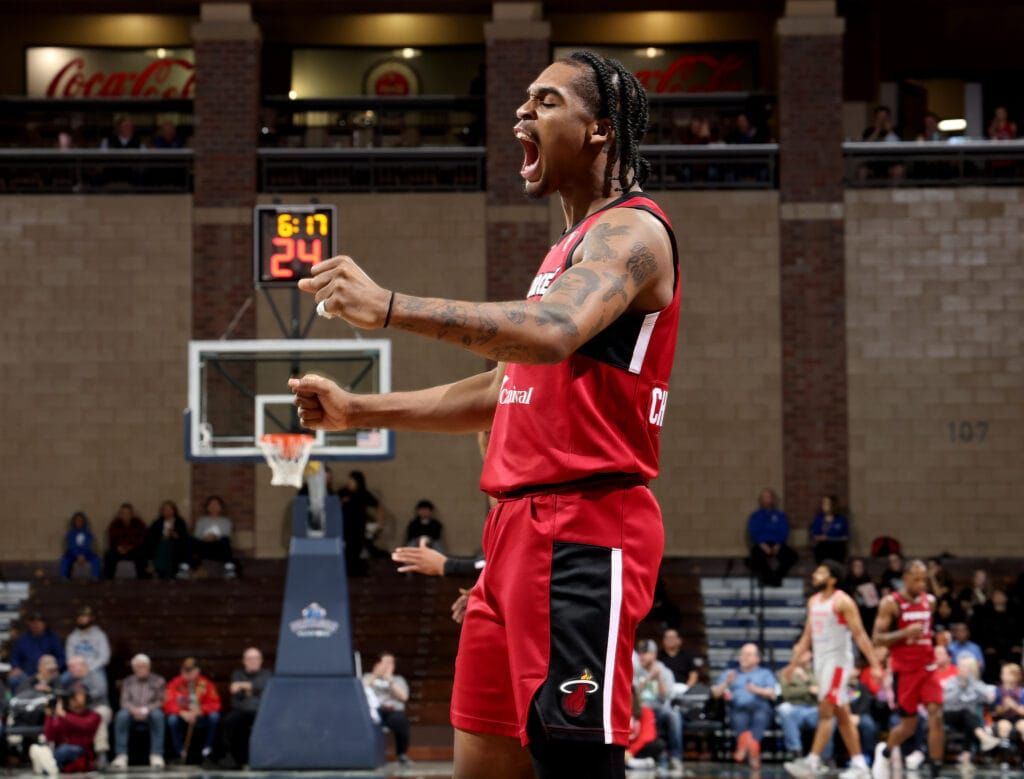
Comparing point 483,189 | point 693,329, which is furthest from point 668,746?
point 483,189

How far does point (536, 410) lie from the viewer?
3422mm

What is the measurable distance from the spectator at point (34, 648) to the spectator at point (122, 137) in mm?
8445

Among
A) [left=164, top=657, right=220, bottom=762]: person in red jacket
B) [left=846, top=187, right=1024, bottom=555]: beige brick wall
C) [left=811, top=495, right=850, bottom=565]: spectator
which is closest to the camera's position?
[left=164, top=657, right=220, bottom=762]: person in red jacket

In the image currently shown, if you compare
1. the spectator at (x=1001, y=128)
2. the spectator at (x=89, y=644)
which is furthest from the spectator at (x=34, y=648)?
the spectator at (x=1001, y=128)

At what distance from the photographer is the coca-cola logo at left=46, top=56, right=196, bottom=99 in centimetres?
2638

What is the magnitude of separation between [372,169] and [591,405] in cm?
2125

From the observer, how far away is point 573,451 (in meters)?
3.37

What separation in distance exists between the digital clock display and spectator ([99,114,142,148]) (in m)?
9.78

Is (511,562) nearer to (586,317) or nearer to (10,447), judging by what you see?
(586,317)

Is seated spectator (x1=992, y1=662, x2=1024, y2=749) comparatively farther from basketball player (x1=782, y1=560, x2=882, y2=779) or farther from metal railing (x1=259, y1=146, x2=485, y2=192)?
metal railing (x1=259, y1=146, x2=485, y2=192)

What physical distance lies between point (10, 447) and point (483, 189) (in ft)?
25.6

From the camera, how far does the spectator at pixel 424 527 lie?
74.4 feet

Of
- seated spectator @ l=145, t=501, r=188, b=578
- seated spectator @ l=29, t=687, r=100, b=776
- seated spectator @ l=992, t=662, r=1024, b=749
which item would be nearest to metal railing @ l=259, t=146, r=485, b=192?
seated spectator @ l=145, t=501, r=188, b=578

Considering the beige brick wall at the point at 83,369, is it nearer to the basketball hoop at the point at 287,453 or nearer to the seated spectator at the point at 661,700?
the basketball hoop at the point at 287,453
